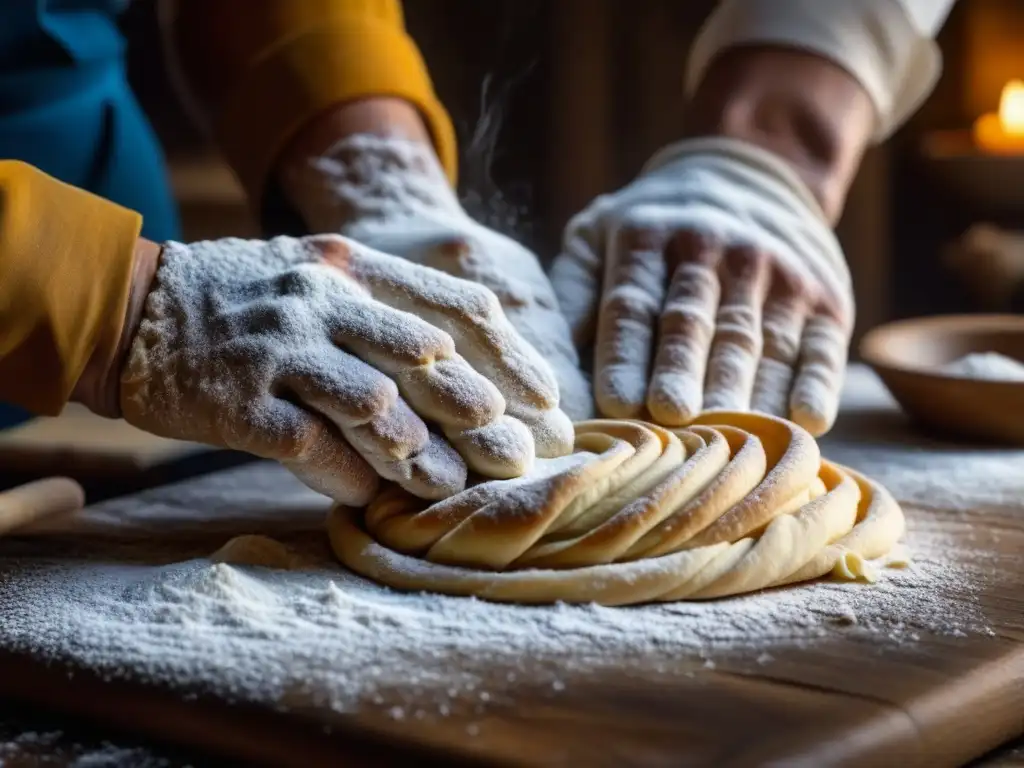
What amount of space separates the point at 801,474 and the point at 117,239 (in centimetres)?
70

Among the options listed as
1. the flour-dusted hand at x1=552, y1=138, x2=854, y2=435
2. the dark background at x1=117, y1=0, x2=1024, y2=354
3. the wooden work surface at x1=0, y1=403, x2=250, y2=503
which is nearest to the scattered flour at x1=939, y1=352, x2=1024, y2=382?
the flour-dusted hand at x1=552, y1=138, x2=854, y2=435

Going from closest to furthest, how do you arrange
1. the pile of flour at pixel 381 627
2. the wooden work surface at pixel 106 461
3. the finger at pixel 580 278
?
the pile of flour at pixel 381 627, the finger at pixel 580 278, the wooden work surface at pixel 106 461

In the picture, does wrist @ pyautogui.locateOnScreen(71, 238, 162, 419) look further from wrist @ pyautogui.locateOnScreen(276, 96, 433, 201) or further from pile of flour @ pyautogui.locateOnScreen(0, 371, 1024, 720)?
wrist @ pyautogui.locateOnScreen(276, 96, 433, 201)

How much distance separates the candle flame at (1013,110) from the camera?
3553 millimetres

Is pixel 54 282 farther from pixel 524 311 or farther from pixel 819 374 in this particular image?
pixel 819 374

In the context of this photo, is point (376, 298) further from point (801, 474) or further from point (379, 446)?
point (801, 474)

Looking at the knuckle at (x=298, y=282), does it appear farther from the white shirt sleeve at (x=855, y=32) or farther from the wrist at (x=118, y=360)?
the white shirt sleeve at (x=855, y=32)

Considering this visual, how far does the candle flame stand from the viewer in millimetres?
3553

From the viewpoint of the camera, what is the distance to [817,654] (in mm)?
959

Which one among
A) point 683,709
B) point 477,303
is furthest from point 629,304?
point 683,709

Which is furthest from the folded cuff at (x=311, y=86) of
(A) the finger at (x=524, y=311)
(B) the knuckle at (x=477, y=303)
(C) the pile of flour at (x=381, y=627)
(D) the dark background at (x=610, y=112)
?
(D) the dark background at (x=610, y=112)

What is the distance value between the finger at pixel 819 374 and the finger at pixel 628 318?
189 millimetres

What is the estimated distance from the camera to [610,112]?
3861mm

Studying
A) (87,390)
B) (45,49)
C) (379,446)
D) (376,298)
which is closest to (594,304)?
(376,298)
